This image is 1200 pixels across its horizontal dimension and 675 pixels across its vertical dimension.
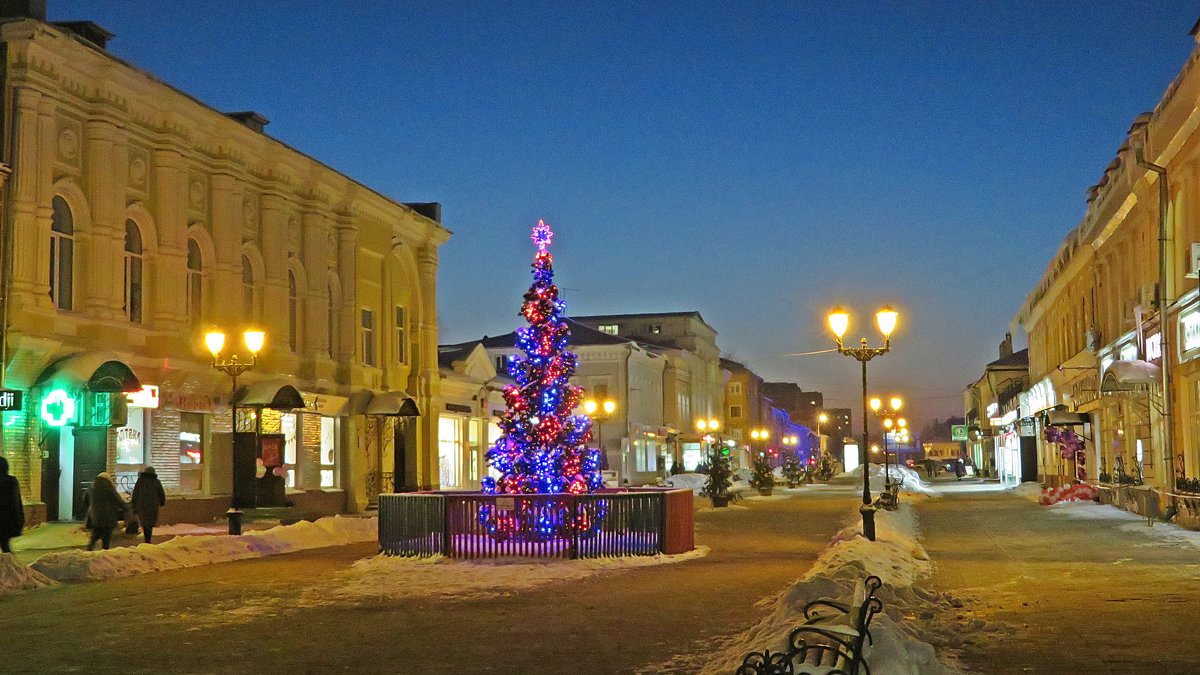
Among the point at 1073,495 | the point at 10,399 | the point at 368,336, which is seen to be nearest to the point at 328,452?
the point at 368,336

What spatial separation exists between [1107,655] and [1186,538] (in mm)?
12770

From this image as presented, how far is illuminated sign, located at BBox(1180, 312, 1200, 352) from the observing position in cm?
2356

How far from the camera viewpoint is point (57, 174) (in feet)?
86.8

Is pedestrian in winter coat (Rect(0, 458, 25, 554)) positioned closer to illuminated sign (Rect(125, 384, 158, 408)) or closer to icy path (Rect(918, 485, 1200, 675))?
illuminated sign (Rect(125, 384, 158, 408))

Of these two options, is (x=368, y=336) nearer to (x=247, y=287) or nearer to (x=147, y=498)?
(x=247, y=287)

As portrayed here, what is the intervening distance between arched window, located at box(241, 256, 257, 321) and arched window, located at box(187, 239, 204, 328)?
1.95m

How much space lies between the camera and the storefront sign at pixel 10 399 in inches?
929

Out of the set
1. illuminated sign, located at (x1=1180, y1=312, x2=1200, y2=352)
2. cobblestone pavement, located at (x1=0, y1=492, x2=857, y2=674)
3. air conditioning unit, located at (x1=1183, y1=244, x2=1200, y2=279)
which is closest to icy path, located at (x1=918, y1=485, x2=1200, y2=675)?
cobblestone pavement, located at (x1=0, y1=492, x2=857, y2=674)

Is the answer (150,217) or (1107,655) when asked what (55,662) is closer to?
(1107,655)

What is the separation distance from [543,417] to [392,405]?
Result: 18.7 meters

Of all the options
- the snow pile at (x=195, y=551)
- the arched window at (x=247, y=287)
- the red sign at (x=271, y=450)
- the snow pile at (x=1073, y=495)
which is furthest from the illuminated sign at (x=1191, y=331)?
the arched window at (x=247, y=287)

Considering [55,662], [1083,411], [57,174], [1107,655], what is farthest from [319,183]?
[1107,655]

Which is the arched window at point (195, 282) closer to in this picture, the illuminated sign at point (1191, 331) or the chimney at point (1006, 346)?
the illuminated sign at point (1191, 331)

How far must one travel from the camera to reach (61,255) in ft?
88.2
